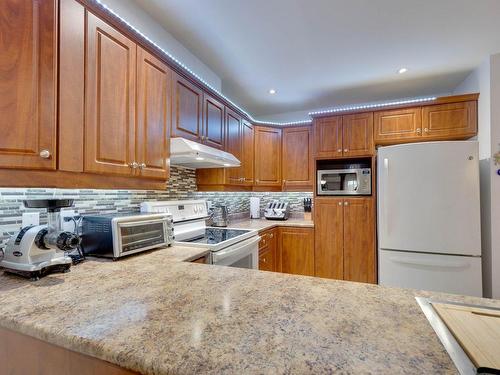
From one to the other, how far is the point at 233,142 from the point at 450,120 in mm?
2331

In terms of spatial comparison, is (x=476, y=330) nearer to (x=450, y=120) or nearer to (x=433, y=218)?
(x=433, y=218)

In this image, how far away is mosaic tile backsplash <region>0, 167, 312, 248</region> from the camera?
47.2 inches

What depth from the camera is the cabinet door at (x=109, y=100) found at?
1.23 m

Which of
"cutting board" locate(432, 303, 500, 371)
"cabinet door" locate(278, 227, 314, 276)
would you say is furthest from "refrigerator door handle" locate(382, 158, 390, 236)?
"cutting board" locate(432, 303, 500, 371)

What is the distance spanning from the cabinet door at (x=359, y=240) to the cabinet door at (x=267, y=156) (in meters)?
1.04

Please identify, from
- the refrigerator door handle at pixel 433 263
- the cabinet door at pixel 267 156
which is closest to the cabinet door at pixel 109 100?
the cabinet door at pixel 267 156

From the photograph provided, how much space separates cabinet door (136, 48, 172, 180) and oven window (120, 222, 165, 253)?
333mm

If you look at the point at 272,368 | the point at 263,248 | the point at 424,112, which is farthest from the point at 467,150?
the point at 272,368

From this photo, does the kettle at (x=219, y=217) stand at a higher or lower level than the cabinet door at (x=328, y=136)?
lower

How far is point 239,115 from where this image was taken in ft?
9.68

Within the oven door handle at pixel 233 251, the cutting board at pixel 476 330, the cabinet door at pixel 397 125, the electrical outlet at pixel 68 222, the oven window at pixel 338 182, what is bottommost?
the oven door handle at pixel 233 251

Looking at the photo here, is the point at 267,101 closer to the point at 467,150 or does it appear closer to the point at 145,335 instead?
the point at 467,150

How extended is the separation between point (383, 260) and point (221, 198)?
6.37 ft

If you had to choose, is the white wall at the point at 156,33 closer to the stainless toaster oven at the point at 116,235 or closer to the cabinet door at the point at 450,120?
the stainless toaster oven at the point at 116,235
